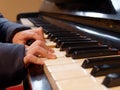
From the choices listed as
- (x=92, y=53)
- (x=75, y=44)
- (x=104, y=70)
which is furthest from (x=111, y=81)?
(x=75, y=44)

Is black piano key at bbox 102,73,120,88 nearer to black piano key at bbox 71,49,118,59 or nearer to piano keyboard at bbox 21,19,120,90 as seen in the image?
piano keyboard at bbox 21,19,120,90

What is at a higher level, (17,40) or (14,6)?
(17,40)

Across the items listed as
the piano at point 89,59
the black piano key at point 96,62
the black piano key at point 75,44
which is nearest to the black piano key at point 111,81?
the piano at point 89,59

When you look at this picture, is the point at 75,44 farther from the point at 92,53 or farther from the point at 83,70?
the point at 83,70

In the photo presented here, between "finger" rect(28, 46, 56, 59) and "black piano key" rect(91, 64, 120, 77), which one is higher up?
"black piano key" rect(91, 64, 120, 77)

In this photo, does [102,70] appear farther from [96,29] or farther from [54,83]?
[96,29]

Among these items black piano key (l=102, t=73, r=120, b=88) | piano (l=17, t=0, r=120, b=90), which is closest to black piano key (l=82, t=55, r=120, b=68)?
piano (l=17, t=0, r=120, b=90)

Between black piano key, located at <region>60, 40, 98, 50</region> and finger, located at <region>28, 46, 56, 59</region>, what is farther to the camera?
black piano key, located at <region>60, 40, 98, 50</region>

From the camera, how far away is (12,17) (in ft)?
11.0

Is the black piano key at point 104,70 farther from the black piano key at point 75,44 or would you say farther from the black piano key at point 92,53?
the black piano key at point 75,44

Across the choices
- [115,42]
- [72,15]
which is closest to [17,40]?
[72,15]

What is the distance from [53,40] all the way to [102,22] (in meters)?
0.22

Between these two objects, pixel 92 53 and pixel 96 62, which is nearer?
pixel 96 62

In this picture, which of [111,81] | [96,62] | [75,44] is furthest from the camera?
[75,44]
